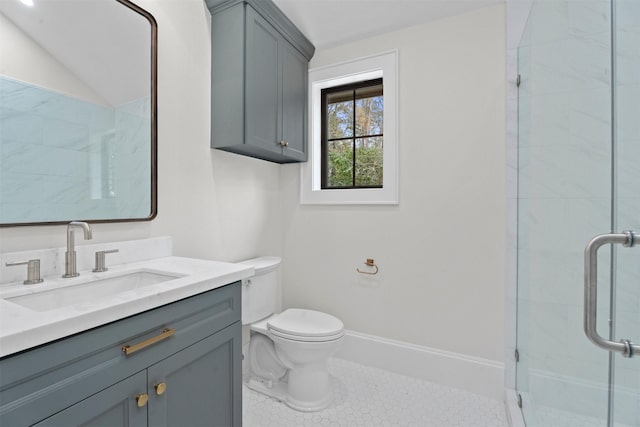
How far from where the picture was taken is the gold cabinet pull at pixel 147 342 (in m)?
0.79

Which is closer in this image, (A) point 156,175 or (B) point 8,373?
(B) point 8,373

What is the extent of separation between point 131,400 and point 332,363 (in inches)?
60.7

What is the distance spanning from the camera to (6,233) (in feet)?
3.30

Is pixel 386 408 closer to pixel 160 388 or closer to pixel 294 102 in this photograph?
pixel 160 388

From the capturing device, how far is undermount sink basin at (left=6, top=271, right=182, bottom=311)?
0.93m

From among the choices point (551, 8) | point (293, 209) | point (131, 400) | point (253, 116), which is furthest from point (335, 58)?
point (131, 400)

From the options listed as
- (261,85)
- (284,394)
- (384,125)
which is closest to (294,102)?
(261,85)

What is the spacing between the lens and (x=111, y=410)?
2.52ft

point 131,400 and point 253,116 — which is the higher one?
point 253,116

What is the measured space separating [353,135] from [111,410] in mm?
2036

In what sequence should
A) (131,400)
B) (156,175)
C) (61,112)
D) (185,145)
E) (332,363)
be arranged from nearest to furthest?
1. (131,400)
2. (61,112)
3. (156,175)
4. (185,145)
5. (332,363)

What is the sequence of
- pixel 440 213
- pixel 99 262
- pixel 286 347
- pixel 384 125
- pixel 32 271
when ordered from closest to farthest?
pixel 32 271 → pixel 99 262 → pixel 286 347 → pixel 440 213 → pixel 384 125

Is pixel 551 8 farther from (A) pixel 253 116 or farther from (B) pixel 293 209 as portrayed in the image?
(B) pixel 293 209

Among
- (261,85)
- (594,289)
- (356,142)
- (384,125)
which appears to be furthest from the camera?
(356,142)
